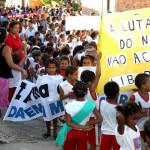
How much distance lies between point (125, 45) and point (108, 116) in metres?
1.61

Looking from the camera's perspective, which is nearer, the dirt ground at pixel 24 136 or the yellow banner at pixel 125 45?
the yellow banner at pixel 125 45

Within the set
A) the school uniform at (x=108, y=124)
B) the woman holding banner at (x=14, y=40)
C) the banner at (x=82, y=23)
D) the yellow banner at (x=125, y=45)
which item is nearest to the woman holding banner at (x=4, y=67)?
the woman holding banner at (x=14, y=40)

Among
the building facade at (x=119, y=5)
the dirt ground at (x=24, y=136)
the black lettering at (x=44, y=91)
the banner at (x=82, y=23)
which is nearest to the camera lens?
the dirt ground at (x=24, y=136)

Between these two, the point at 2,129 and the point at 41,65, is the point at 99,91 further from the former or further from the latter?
the point at 41,65

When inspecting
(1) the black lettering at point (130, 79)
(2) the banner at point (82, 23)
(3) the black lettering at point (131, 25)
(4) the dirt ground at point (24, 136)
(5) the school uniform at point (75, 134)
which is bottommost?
(4) the dirt ground at point (24, 136)

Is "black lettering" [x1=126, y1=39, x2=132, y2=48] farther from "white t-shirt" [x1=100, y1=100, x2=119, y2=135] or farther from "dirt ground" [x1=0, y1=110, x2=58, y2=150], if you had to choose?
"dirt ground" [x1=0, y1=110, x2=58, y2=150]

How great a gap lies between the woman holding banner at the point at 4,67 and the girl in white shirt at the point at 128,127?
359 cm

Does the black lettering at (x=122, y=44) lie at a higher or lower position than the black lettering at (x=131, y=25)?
lower

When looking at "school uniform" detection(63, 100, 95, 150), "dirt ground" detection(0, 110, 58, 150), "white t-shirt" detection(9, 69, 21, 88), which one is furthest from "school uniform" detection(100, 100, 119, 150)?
"white t-shirt" detection(9, 69, 21, 88)

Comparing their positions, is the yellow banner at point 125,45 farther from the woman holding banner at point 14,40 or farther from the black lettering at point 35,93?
→ the woman holding banner at point 14,40

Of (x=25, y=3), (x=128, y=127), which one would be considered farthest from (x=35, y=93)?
(x=25, y=3)

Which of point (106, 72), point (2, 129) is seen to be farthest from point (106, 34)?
point (2, 129)

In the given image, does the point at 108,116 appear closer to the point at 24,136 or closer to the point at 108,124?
the point at 108,124

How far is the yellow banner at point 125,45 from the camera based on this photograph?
276 inches
